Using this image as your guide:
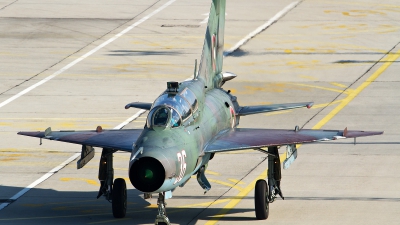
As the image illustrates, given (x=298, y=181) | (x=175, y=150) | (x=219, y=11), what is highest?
(x=219, y=11)

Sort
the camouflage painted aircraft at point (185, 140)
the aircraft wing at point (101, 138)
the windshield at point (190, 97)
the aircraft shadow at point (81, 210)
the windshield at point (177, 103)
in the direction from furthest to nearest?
the aircraft shadow at point (81, 210) → the aircraft wing at point (101, 138) → the windshield at point (190, 97) → the windshield at point (177, 103) → the camouflage painted aircraft at point (185, 140)

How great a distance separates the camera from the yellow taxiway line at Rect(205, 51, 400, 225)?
70.5ft

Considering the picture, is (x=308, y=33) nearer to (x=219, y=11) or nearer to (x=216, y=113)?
(x=219, y=11)

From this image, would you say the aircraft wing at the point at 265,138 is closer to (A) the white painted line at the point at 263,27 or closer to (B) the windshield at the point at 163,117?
(B) the windshield at the point at 163,117

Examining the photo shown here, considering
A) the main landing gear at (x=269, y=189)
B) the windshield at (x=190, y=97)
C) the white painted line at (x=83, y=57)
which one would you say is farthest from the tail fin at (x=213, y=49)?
the white painted line at (x=83, y=57)

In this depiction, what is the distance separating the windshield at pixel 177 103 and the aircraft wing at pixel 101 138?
1.21 meters

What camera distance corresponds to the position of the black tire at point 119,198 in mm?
20453

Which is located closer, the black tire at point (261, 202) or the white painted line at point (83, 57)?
the black tire at point (261, 202)

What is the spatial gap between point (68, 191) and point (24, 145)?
4.99 metres

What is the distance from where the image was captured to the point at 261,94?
34.5m

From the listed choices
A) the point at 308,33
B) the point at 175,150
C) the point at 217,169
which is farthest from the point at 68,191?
the point at 308,33

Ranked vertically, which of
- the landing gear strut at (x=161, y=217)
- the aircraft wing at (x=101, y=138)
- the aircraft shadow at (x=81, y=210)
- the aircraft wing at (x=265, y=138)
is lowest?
the aircraft shadow at (x=81, y=210)

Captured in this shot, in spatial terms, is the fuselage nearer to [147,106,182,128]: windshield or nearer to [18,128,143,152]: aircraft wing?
[147,106,182,128]: windshield

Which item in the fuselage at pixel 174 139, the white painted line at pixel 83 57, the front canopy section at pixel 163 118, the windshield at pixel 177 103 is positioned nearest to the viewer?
the fuselage at pixel 174 139
